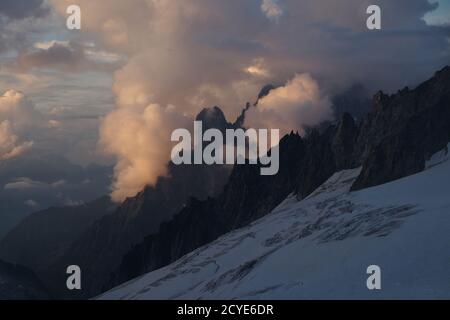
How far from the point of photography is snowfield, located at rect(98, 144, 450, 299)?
54.1m

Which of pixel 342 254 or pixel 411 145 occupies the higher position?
pixel 411 145

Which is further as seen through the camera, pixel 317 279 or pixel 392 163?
pixel 392 163

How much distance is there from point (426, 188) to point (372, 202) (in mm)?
10877

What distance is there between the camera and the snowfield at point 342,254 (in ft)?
177

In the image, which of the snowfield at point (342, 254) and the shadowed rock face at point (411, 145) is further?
the shadowed rock face at point (411, 145)

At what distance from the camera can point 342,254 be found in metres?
74.6

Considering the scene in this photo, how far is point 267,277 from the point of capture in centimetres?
8044

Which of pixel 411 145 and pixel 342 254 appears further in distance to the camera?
pixel 411 145

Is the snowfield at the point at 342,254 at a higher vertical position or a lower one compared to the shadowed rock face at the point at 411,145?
lower

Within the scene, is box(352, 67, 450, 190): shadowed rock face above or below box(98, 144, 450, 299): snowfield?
above
